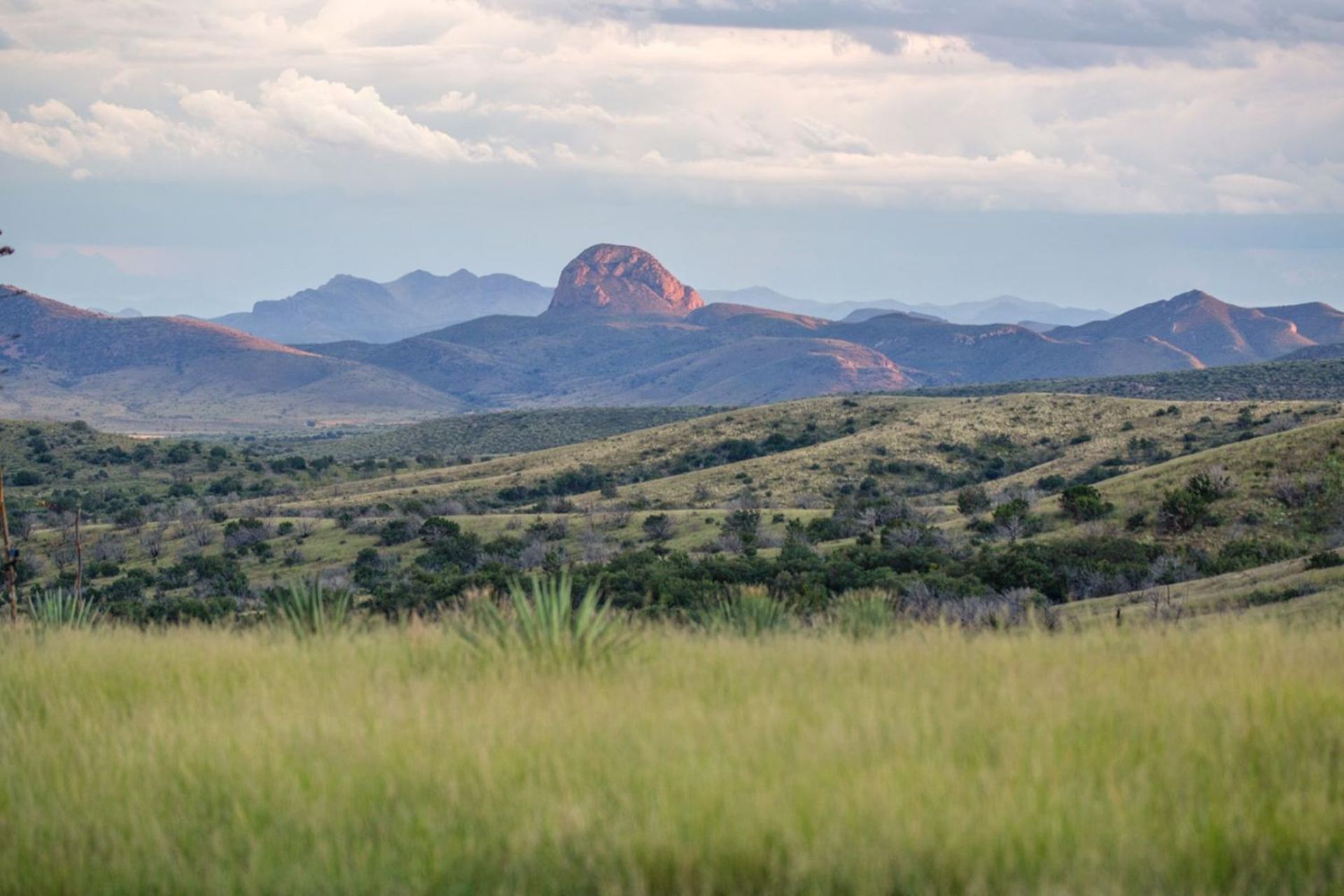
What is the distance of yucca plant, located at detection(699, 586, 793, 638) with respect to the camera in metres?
9.20

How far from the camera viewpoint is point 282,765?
5.56 metres

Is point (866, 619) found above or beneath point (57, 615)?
above

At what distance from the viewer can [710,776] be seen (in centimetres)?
497

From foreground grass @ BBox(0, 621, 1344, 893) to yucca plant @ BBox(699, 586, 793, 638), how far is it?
6.00 feet

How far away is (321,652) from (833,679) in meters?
3.37

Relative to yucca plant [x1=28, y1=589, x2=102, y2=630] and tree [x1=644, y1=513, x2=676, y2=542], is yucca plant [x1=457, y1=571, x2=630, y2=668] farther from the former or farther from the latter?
tree [x1=644, y1=513, x2=676, y2=542]

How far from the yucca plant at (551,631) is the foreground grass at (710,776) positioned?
359 millimetres

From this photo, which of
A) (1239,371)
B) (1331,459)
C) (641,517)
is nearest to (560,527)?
(641,517)

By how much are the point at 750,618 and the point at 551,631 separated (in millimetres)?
2074

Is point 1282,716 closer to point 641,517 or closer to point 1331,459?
point 1331,459

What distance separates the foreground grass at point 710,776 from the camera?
4457 mm

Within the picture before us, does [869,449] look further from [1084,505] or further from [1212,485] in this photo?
[1212,485]

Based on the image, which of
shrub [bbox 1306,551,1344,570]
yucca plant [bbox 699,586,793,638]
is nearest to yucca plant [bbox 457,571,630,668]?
yucca plant [bbox 699,586,793,638]

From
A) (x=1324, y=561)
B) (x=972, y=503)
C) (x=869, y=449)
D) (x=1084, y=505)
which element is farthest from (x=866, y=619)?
(x=869, y=449)
